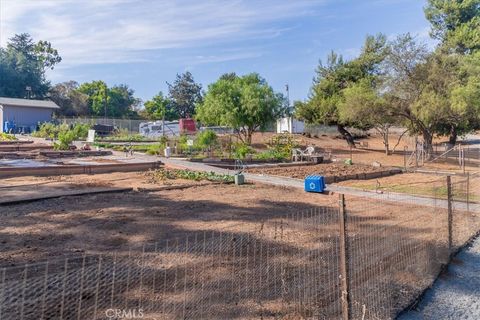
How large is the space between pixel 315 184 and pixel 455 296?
8.55m

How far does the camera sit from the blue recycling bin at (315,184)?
1391 cm

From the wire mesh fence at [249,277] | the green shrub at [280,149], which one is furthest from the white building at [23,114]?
the wire mesh fence at [249,277]

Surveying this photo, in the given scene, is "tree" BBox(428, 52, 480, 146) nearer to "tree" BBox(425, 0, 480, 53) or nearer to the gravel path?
"tree" BBox(425, 0, 480, 53)

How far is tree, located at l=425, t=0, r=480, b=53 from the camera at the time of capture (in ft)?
117

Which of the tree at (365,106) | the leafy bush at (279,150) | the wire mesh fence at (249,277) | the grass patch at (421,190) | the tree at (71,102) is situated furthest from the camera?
the tree at (71,102)

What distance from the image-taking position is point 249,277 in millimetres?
5246

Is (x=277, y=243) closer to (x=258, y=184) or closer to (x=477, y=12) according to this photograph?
(x=258, y=184)

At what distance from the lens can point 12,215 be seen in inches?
344

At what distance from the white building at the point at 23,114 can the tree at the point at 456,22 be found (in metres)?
41.0

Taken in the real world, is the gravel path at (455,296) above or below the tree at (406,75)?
below

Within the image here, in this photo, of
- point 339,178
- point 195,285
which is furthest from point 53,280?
point 339,178

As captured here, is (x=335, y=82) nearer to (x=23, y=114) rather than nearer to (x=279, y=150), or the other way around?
(x=279, y=150)

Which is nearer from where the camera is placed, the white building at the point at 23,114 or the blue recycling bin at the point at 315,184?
the blue recycling bin at the point at 315,184

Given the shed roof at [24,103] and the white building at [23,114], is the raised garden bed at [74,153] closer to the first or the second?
the white building at [23,114]
